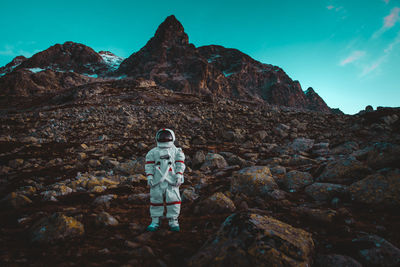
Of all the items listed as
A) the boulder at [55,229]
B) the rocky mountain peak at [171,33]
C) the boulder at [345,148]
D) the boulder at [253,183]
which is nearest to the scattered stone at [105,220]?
the boulder at [55,229]

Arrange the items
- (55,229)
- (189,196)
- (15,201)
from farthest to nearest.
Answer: (189,196), (15,201), (55,229)

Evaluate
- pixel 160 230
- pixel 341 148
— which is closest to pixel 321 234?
pixel 160 230

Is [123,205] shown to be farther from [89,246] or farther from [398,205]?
[398,205]

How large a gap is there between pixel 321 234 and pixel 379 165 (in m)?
4.56

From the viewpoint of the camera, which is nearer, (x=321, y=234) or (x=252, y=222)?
(x=252, y=222)

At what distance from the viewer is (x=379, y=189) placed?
4902 millimetres

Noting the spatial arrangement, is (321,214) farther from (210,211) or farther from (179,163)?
(179,163)

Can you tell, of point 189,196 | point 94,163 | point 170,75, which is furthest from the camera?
point 170,75

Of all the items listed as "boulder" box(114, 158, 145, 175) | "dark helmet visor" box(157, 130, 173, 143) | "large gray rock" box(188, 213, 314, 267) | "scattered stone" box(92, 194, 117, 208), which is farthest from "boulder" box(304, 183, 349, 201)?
"boulder" box(114, 158, 145, 175)

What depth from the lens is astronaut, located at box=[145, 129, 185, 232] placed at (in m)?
4.87

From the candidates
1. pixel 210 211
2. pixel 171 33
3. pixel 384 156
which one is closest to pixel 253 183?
pixel 210 211

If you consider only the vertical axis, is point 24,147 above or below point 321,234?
above

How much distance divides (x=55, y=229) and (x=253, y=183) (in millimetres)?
→ 5525

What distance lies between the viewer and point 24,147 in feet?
46.0
